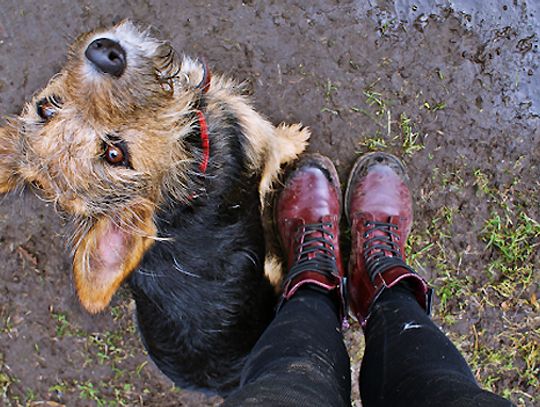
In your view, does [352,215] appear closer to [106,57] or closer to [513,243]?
[513,243]

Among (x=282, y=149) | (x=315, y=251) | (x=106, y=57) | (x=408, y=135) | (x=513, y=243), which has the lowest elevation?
(x=315, y=251)

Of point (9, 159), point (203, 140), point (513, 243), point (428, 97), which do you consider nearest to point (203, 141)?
point (203, 140)

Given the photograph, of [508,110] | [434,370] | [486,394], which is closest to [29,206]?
[434,370]

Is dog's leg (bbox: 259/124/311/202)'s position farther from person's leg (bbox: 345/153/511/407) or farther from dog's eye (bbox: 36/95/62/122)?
dog's eye (bbox: 36/95/62/122)

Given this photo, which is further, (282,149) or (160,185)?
(282,149)

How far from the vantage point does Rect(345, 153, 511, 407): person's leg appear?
6.63 ft

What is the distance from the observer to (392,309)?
8.66ft

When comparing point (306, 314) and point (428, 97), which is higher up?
point (428, 97)

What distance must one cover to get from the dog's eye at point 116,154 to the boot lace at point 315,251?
1201 mm

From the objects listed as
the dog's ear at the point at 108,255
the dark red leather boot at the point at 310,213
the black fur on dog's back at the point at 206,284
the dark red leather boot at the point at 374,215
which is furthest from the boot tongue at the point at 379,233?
the dog's ear at the point at 108,255

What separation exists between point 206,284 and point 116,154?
0.81 metres

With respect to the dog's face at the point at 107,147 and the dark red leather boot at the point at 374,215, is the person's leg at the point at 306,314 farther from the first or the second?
the dog's face at the point at 107,147

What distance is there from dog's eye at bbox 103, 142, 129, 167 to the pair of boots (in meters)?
1.32

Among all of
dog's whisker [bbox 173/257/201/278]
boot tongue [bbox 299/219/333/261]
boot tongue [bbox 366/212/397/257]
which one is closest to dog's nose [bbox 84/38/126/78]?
dog's whisker [bbox 173/257/201/278]
